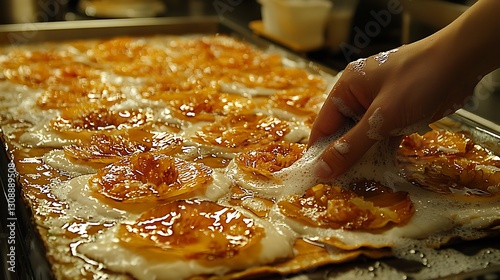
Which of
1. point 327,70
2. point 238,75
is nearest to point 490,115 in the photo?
Result: point 327,70

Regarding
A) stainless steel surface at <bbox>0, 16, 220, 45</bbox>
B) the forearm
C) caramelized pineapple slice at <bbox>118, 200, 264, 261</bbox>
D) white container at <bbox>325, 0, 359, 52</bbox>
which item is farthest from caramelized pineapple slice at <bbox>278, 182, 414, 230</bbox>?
stainless steel surface at <bbox>0, 16, 220, 45</bbox>

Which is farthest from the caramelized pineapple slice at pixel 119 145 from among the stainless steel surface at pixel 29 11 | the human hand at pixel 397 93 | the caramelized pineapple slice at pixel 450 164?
the stainless steel surface at pixel 29 11

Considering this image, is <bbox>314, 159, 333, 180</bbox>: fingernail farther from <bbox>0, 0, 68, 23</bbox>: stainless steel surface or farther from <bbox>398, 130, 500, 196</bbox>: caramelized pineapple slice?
<bbox>0, 0, 68, 23</bbox>: stainless steel surface

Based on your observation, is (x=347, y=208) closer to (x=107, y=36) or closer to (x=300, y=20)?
(x=300, y=20)

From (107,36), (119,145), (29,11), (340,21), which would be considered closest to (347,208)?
(119,145)

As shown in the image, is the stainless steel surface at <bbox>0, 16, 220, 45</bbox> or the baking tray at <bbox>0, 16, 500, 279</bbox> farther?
the stainless steel surface at <bbox>0, 16, 220, 45</bbox>

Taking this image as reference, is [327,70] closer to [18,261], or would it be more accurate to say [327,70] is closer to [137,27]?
[137,27]
